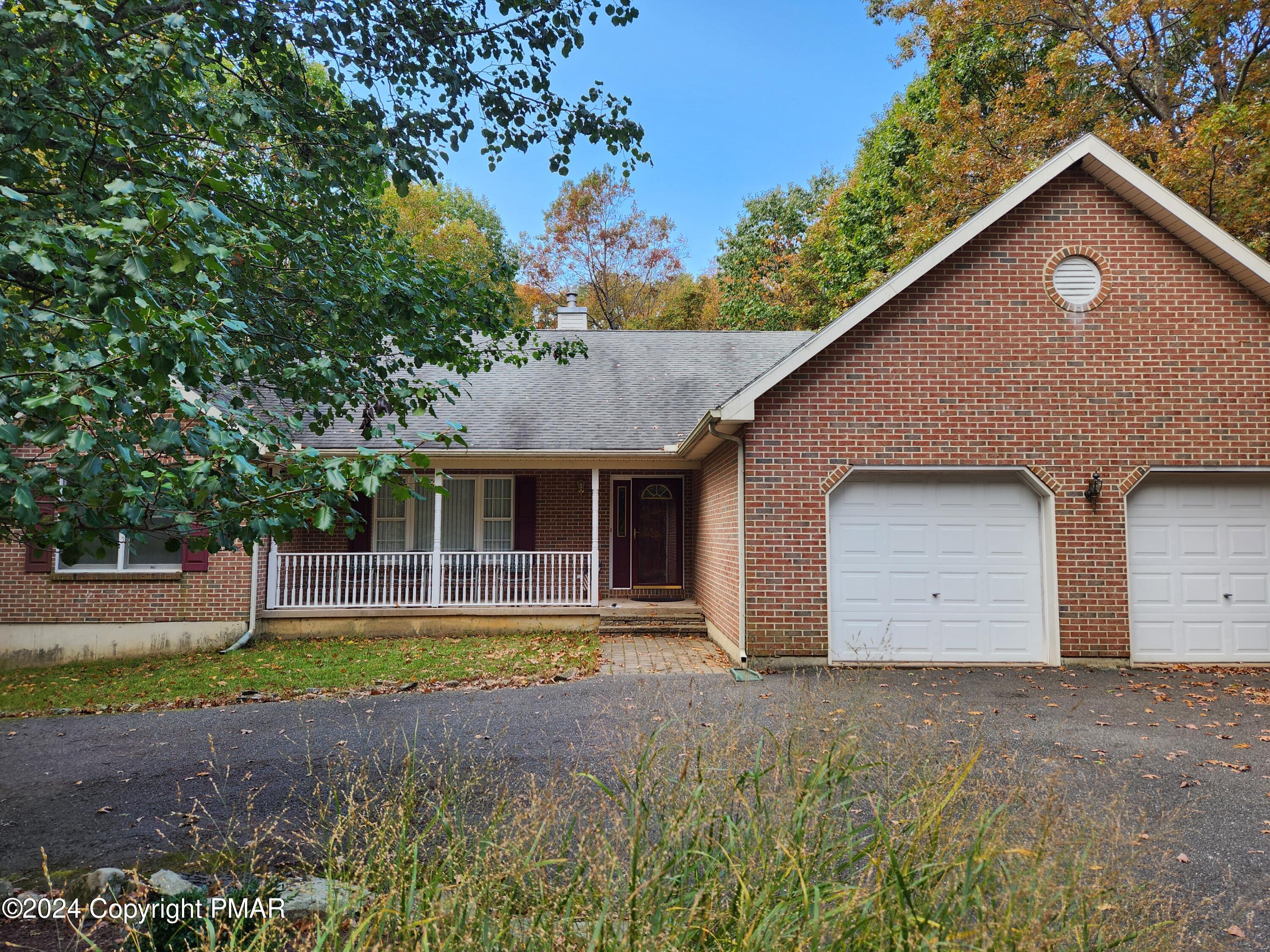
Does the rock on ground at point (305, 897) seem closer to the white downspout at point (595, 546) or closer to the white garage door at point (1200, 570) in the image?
the white downspout at point (595, 546)

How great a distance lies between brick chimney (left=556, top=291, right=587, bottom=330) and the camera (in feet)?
56.6

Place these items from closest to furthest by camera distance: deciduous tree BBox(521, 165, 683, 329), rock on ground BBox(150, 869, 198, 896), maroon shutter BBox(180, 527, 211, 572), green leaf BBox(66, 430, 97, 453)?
green leaf BBox(66, 430, 97, 453) → rock on ground BBox(150, 869, 198, 896) → maroon shutter BBox(180, 527, 211, 572) → deciduous tree BBox(521, 165, 683, 329)

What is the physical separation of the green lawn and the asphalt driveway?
732mm

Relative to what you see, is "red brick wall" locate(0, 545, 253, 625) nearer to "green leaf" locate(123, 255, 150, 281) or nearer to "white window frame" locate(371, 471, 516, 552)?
"white window frame" locate(371, 471, 516, 552)

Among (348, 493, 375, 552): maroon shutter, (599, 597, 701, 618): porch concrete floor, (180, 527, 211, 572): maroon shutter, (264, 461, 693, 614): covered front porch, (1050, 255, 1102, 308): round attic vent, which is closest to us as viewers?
(1050, 255, 1102, 308): round attic vent

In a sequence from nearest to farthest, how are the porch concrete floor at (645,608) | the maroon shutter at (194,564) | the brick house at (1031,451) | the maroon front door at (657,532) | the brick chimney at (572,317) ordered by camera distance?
the brick house at (1031,451) → the maroon shutter at (194,564) → the porch concrete floor at (645,608) → the maroon front door at (657,532) → the brick chimney at (572,317)

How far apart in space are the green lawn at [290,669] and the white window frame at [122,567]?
139cm

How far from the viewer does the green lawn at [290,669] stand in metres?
8.13

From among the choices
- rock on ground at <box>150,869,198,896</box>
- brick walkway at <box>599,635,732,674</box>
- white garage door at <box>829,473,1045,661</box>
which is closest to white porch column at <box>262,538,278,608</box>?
brick walkway at <box>599,635,732,674</box>

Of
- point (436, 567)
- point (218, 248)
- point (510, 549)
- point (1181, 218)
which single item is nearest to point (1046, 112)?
point (1181, 218)

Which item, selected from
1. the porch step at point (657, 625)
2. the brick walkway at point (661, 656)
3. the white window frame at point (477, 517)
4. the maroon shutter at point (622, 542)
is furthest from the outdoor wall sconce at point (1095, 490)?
the white window frame at point (477, 517)

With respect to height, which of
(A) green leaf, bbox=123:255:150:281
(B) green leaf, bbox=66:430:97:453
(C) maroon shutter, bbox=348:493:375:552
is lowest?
(C) maroon shutter, bbox=348:493:375:552

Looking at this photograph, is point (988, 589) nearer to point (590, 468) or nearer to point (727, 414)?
point (727, 414)

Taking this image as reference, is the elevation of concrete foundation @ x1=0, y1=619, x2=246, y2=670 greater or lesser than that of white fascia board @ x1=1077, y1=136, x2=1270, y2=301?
lesser
